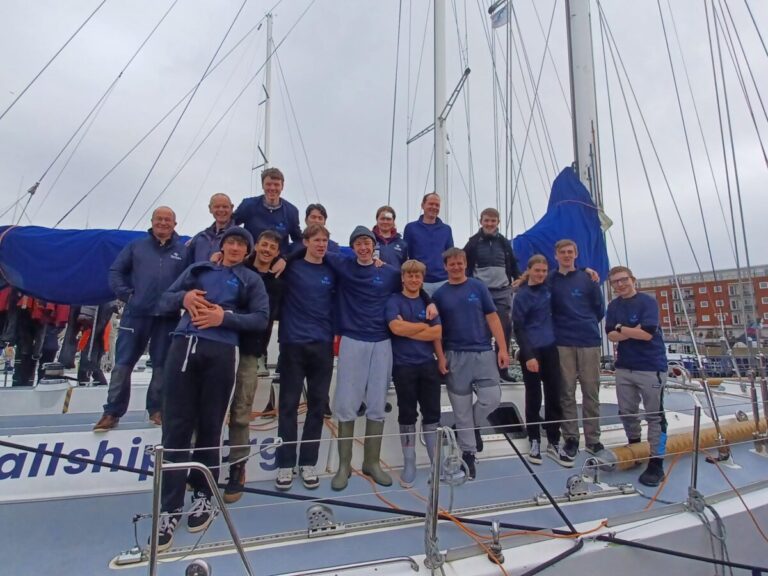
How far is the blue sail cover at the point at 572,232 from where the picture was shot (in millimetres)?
4555

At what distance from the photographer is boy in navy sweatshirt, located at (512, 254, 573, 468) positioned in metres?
3.48

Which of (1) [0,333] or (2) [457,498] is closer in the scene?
(2) [457,498]

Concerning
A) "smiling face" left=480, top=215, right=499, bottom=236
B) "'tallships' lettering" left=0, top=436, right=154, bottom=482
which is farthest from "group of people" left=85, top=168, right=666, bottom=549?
"smiling face" left=480, top=215, right=499, bottom=236

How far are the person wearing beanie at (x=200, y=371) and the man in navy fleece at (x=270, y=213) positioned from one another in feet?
2.90

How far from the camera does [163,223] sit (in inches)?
127

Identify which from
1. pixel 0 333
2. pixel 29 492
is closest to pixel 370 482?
pixel 29 492

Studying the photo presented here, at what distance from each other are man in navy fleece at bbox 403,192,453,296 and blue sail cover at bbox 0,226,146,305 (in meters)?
2.56

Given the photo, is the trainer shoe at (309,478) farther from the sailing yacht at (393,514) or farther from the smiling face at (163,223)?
the smiling face at (163,223)

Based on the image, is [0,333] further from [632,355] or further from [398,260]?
[632,355]

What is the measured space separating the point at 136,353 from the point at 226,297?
3.75 ft

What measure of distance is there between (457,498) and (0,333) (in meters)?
5.15

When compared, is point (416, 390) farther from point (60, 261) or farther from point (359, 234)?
point (60, 261)

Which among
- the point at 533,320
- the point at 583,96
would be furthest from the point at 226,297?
the point at 583,96

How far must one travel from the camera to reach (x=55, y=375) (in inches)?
170
